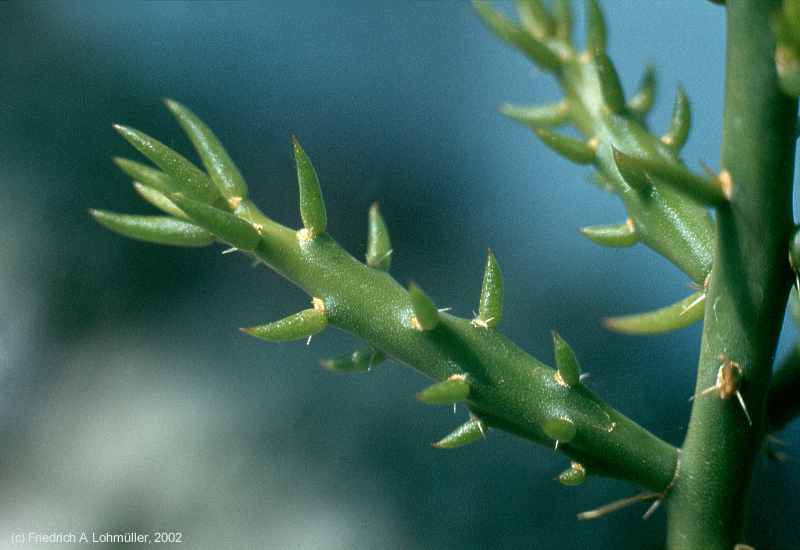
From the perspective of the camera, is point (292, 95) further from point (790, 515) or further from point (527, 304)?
→ point (790, 515)

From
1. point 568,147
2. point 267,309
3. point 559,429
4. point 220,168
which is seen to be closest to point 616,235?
point 568,147

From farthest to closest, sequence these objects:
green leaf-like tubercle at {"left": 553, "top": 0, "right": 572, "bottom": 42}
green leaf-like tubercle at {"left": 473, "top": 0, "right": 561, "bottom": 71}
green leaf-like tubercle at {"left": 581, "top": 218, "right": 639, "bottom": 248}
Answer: green leaf-like tubercle at {"left": 553, "top": 0, "right": 572, "bottom": 42}
green leaf-like tubercle at {"left": 473, "top": 0, "right": 561, "bottom": 71}
green leaf-like tubercle at {"left": 581, "top": 218, "right": 639, "bottom": 248}

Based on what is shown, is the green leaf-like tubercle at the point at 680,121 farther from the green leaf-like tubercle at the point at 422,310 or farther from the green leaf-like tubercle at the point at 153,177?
the green leaf-like tubercle at the point at 153,177

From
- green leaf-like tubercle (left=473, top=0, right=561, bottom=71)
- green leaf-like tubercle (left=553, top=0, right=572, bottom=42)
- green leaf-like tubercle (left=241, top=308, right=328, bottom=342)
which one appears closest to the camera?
green leaf-like tubercle (left=241, top=308, right=328, bottom=342)

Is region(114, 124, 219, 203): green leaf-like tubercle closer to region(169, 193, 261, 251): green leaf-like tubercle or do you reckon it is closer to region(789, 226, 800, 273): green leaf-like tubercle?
region(169, 193, 261, 251): green leaf-like tubercle

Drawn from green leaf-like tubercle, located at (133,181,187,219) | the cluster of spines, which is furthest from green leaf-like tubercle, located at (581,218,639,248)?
green leaf-like tubercle, located at (133,181,187,219)

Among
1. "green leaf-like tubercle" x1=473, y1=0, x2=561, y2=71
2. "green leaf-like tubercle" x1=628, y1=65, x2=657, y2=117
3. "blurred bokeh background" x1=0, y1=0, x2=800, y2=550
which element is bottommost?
"blurred bokeh background" x1=0, y1=0, x2=800, y2=550

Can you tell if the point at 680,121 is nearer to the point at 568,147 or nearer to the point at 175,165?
the point at 568,147
